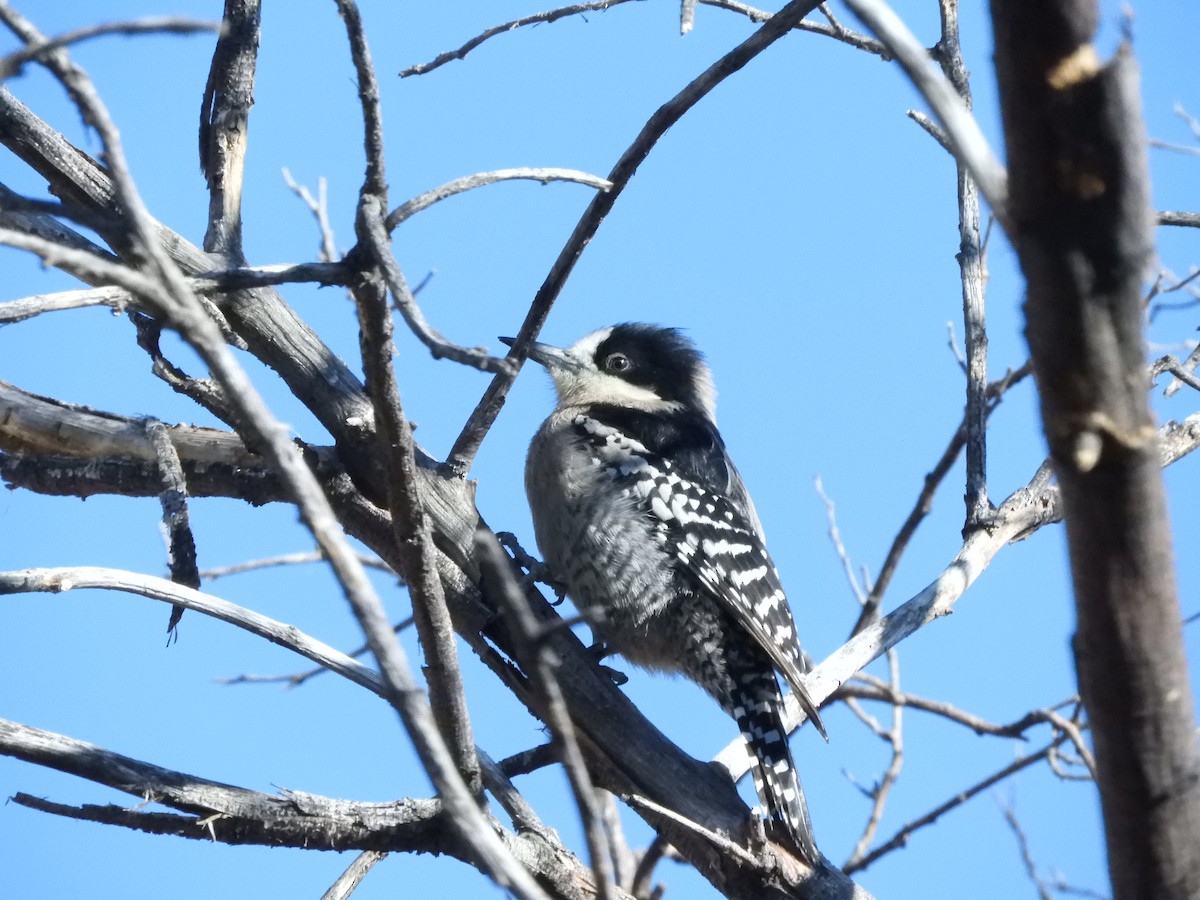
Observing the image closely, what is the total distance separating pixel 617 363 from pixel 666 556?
157 cm

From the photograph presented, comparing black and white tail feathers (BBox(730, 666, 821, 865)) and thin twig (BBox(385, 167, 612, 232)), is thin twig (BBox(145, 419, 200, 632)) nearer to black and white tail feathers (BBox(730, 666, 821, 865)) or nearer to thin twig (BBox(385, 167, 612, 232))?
thin twig (BBox(385, 167, 612, 232))

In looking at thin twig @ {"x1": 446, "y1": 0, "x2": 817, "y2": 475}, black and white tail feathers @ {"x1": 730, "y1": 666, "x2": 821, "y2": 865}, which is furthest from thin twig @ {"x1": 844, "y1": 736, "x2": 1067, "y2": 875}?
thin twig @ {"x1": 446, "y1": 0, "x2": 817, "y2": 475}

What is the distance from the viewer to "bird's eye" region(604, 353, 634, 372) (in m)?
5.82

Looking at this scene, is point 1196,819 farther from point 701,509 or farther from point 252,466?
point 701,509

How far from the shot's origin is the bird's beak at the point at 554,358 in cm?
575

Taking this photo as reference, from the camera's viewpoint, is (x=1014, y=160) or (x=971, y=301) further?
(x=971, y=301)

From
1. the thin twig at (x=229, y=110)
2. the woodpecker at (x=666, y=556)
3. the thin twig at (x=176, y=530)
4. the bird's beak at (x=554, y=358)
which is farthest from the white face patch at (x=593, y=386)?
the thin twig at (x=176, y=530)

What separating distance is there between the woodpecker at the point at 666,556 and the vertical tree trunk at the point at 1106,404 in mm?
2523

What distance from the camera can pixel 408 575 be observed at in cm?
228

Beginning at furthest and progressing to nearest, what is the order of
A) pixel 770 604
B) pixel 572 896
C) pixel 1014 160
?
1. pixel 770 604
2. pixel 572 896
3. pixel 1014 160

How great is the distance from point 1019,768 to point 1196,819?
294cm

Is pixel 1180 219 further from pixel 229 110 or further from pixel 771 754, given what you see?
pixel 229 110

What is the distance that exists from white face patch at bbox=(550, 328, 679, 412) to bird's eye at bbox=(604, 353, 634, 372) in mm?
43

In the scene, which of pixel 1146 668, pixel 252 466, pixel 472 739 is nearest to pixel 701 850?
pixel 472 739
